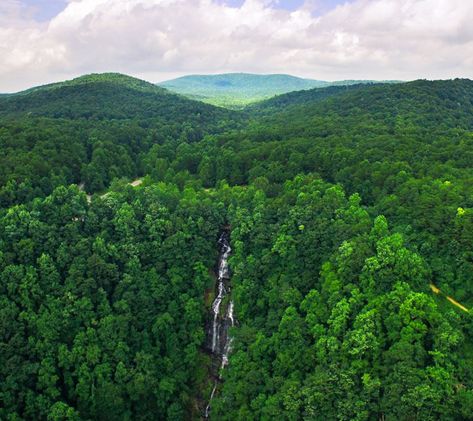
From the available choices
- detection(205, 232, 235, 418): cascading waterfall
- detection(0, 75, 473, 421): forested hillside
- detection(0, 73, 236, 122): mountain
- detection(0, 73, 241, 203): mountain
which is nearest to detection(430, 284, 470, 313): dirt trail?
detection(0, 75, 473, 421): forested hillside

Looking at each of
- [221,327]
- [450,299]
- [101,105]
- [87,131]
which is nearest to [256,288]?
[221,327]

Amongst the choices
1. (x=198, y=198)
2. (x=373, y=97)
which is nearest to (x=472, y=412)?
(x=198, y=198)

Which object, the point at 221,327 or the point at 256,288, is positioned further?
the point at 221,327

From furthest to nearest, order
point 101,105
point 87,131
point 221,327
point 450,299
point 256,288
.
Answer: point 101,105
point 87,131
point 221,327
point 256,288
point 450,299

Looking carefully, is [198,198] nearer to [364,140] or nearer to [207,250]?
[207,250]

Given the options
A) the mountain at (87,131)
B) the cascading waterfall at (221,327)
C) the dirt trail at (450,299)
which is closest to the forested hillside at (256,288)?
the dirt trail at (450,299)

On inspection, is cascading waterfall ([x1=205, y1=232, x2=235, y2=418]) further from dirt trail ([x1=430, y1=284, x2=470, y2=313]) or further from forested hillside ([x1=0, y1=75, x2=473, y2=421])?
dirt trail ([x1=430, y1=284, x2=470, y2=313])

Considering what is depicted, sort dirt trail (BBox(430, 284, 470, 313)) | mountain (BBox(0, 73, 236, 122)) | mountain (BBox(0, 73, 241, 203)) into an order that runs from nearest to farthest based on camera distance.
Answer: dirt trail (BBox(430, 284, 470, 313)) → mountain (BBox(0, 73, 241, 203)) → mountain (BBox(0, 73, 236, 122))

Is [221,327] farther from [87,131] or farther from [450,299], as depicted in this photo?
[87,131]
